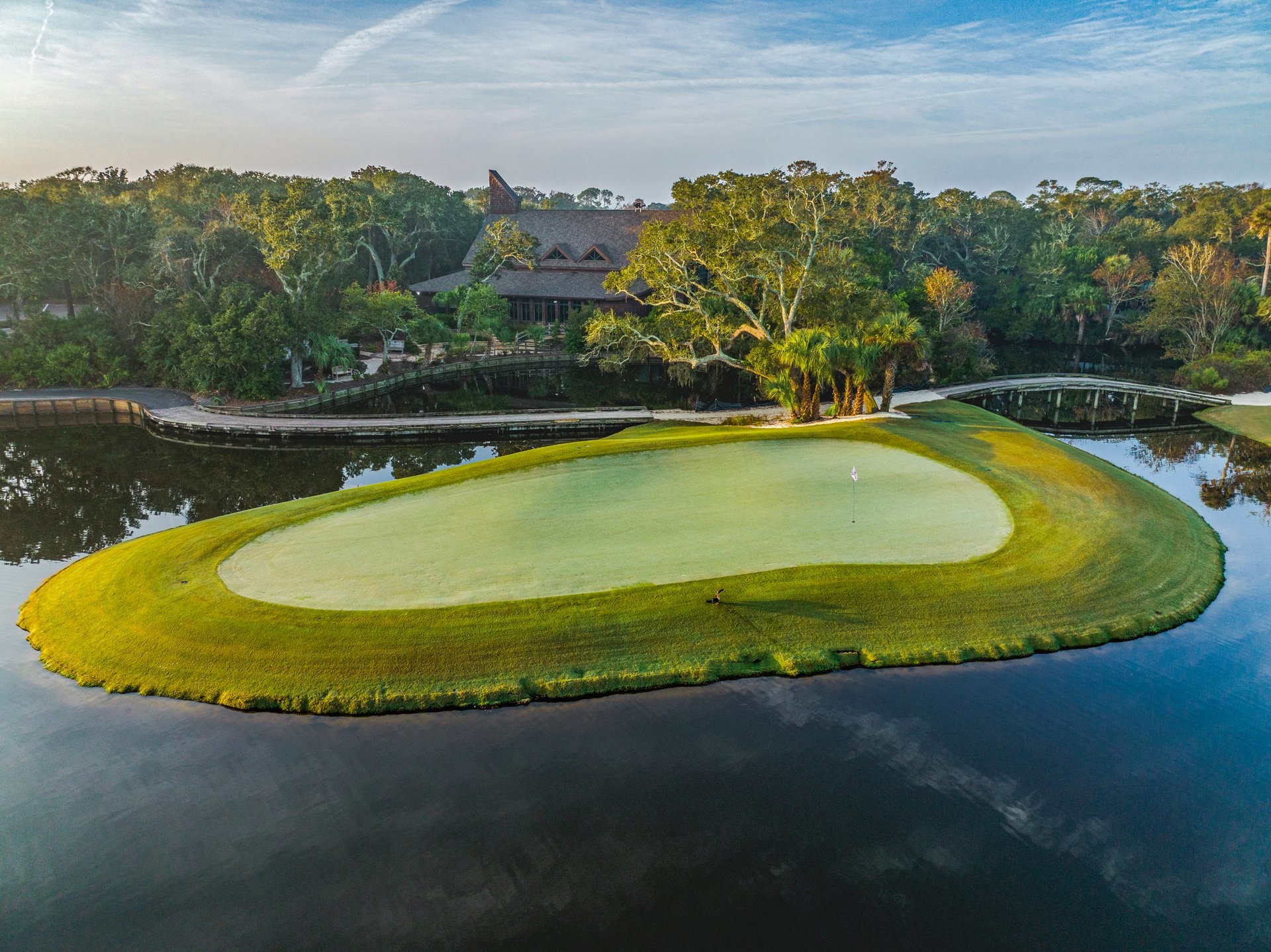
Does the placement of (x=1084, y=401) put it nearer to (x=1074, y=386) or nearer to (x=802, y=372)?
(x=1074, y=386)

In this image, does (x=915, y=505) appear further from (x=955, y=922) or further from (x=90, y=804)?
(x=90, y=804)

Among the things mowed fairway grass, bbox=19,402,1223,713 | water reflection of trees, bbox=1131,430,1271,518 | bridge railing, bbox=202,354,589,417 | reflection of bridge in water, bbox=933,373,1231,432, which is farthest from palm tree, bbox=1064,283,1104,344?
mowed fairway grass, bbox=19,402,1223,713

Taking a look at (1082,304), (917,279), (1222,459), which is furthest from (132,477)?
(1082,304)

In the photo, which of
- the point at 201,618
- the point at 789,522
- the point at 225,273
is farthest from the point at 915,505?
the point at 225,273

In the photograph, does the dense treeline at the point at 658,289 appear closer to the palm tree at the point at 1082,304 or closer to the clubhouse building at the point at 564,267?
the palm tree at the point at 1082,304

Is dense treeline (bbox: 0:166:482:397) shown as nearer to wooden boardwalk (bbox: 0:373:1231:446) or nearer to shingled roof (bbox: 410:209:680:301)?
wooden boardwalk (bbox: 0:373:1231:446)

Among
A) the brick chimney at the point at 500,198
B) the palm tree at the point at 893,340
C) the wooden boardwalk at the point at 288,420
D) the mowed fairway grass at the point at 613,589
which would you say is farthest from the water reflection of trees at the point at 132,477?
the brick chimney at the point at 500,198
